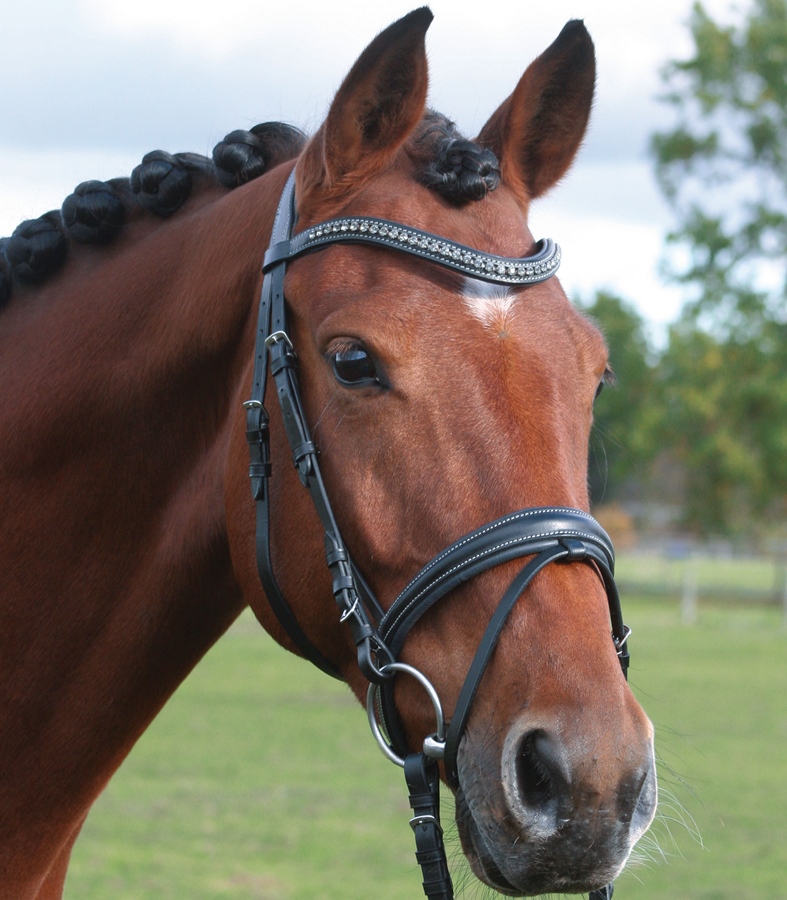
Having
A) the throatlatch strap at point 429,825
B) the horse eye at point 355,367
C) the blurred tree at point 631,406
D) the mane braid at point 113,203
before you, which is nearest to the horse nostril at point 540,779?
the throatlatch strap at point 429,825

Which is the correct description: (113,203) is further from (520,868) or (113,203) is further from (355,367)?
(520,868)

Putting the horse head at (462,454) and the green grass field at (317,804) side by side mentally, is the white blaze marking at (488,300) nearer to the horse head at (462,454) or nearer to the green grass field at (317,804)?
the horse head at (462,454)

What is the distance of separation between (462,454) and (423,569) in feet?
0.85

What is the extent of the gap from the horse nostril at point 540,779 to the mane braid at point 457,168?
1294mm

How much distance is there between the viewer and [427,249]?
2.46 metres

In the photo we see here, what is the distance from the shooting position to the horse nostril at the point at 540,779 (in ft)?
6.53

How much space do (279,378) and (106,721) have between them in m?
1.01

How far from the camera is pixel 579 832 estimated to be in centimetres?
198

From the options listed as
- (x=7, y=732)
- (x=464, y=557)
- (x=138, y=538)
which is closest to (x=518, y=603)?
(x=464, y=557)

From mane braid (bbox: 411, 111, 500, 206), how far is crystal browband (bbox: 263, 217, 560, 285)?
163 millimetres

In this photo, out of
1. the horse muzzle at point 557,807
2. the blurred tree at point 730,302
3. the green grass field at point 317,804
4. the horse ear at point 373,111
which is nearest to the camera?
the horse muzzle at point 557,807

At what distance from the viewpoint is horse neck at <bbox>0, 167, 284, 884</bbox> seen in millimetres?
2727

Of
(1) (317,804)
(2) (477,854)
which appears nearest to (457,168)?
(2) (477,854)

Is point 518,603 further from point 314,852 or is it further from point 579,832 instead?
point 314,852
